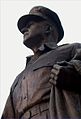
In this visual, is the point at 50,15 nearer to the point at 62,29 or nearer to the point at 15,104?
the point at 62,29

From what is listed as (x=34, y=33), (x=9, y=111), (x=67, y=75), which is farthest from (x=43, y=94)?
(x=34, y=33)

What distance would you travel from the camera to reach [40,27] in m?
12.8

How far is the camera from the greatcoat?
11.1m

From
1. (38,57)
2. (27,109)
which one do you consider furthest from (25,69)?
(27,109)

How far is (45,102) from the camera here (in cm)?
1141

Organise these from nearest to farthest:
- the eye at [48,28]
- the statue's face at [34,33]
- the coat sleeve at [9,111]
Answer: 1. the coat sleeve at [9,111]
2. the statue's face at [34,33]
3. the eye at [48,28]

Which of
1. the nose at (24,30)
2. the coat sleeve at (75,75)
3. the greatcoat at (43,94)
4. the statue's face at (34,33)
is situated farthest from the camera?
the nose at (24,30)

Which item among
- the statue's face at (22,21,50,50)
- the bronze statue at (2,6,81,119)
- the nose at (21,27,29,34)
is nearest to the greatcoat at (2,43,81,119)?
the bronze statue at (2,6,81,119)

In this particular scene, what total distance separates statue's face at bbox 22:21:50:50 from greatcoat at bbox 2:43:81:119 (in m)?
0.31

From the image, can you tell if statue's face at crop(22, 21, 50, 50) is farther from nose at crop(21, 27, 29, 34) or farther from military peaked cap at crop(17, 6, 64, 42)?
military peaked cap at crop(17, 6, 64, 42)

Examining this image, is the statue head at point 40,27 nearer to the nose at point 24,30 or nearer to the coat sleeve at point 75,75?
the nose at point 24,30

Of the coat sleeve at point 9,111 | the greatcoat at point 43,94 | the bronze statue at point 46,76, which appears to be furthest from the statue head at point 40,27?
the coat sleeve at point 9,111

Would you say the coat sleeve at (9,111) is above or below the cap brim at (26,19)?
below

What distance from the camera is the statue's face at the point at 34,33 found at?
496 inches
